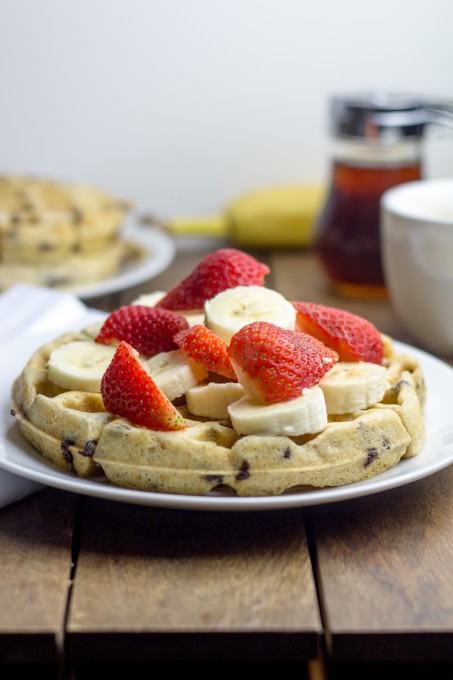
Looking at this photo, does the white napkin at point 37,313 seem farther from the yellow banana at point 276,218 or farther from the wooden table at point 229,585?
the yellow banana at point 276,218

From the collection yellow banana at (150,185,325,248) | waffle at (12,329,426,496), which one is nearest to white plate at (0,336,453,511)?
waffle at (12,329,426,496)

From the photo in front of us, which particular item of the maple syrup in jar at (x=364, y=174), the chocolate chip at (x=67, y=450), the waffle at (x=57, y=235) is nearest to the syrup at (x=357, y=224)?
the maple syrup in jar at (x=364, y=174)

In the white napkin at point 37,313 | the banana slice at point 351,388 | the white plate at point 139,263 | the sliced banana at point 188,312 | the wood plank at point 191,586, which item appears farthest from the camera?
the white plate at point 139,263

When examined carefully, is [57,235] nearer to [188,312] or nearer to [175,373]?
[188,312]

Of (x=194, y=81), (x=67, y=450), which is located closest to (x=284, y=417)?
(x=67, y=450)

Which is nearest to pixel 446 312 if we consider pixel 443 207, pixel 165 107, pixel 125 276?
pixel 443 207

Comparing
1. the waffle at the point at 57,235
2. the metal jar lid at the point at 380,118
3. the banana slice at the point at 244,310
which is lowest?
the waffle at the point at 57,235

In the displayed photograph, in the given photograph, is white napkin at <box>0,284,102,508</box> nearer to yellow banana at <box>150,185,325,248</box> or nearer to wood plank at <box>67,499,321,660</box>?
wood plank at <box>67,499,321,660</box>
